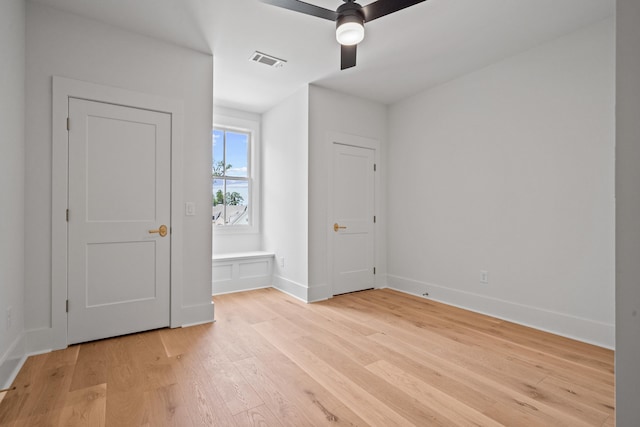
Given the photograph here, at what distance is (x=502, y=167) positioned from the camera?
334 centimetres

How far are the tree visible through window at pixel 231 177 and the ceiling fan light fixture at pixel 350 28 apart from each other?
300cm

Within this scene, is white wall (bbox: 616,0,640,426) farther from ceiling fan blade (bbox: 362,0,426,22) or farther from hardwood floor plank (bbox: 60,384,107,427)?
hardwood floor plank (bbox: 60,384,107,427)

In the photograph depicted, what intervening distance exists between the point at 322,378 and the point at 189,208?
1.99 meters

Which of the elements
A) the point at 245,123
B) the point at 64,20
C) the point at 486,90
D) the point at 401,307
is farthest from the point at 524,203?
the point at 64,20

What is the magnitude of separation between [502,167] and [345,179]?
1.84 m

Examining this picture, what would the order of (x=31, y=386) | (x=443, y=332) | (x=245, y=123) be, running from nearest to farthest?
(x=31, y=386), (x=443, y=332), (x=245, y=123)

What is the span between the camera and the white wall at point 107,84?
2.42 m

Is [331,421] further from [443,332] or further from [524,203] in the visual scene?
[524,203]

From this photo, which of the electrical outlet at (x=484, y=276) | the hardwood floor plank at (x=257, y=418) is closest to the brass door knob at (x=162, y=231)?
the hardwood floor plank at (x=257, y=418)

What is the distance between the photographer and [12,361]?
209cm

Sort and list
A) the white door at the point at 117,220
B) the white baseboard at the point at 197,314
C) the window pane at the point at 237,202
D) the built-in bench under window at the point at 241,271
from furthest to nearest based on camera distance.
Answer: the window pane at the point at 237,202, the built-in bench under window at the point at 241,271, the white baseboard at the point at 197,314, the white door at the point at 117,220

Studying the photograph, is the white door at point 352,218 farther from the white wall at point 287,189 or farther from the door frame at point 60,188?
the door frame at point 60,188

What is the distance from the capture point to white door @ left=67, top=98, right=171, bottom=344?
2.59 meters

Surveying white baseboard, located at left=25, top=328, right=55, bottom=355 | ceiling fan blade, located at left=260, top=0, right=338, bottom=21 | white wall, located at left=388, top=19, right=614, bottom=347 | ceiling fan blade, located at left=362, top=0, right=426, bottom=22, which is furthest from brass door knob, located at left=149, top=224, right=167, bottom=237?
white wall, located at left=388, top=19, right=614, bottom=347
